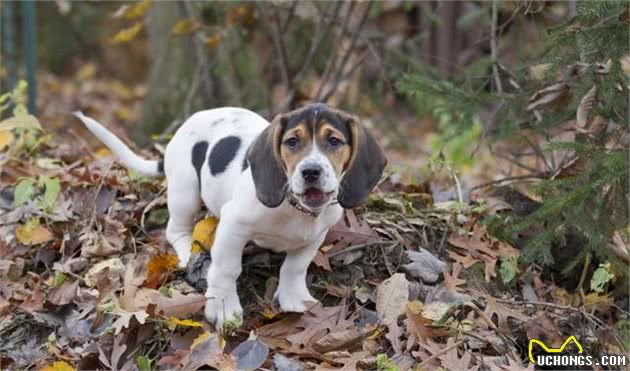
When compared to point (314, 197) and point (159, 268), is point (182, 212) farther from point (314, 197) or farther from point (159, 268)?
point (314, 197)

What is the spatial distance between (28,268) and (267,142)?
5.46ft

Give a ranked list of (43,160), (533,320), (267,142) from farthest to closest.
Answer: (43,160), (533,320), (267,142)

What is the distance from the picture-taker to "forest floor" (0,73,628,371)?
3756mm

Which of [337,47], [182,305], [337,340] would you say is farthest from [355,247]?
[337,47]

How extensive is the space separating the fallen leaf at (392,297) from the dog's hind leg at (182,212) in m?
0.89

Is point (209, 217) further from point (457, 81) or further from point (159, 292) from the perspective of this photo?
point (457, 81)

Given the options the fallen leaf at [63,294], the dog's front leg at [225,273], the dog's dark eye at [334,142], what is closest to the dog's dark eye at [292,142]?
the dog's dark eye at [334,142]

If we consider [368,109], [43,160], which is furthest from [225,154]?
[368,109]

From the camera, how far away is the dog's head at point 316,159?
133 inches

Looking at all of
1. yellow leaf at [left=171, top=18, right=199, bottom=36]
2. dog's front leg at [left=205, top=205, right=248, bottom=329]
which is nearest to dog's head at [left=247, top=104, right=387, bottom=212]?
dog's front leg at [left=205, top=205, right=248, bottom=329]

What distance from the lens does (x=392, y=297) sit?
4.05m

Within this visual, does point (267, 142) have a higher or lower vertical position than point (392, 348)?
higher

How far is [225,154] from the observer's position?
13.3ft

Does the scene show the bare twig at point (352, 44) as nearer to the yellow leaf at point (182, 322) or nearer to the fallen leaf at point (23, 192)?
the fallen leaf at point (23, 192)
